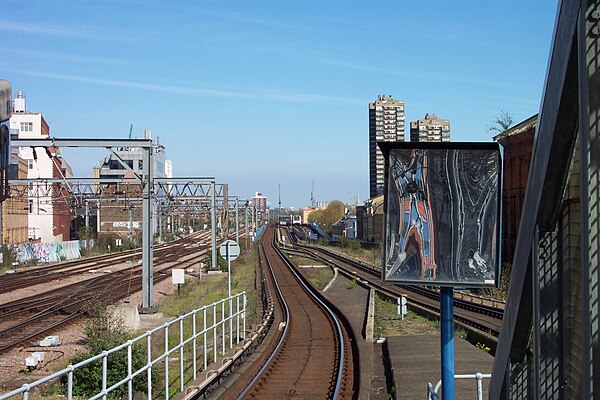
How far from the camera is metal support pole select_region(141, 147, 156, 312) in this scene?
21.9 meters

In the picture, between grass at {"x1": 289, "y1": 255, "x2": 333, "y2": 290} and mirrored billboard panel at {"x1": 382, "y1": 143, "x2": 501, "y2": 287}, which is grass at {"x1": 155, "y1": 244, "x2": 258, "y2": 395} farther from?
mirrored billboard panel at {"x1": 382, "y1": 143, "x2": 501, "y2": 287}

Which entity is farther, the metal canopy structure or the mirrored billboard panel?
the mirrored billboard panel

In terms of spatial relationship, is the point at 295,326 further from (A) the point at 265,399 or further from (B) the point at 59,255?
(B) the point at 59,255

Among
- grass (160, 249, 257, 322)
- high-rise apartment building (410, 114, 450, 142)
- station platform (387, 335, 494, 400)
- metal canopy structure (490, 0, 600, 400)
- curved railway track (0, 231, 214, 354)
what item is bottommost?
grass (160, 249, 257, 322)

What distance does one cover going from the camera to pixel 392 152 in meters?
4.20

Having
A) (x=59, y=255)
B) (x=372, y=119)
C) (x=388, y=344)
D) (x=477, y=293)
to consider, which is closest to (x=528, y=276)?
(x=388, y=344)

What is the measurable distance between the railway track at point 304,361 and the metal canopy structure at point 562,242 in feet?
27.7

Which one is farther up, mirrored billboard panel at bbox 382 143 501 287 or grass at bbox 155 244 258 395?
mirrored billboard panel at bbox 382 143 501 287

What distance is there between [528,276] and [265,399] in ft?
29.0

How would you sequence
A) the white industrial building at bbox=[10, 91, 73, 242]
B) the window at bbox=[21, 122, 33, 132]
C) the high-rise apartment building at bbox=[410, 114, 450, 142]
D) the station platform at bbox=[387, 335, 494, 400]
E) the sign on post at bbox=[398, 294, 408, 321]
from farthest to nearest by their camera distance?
the high-rise apartment building at bbox=[410, 114, 450, 142]
the window at bbox=[21, 122, 33, 132]
the white industrial building at bbox=[10, 91, 73, 242]
the sign on post at bbox=[398, 294, 408, 321]
the station platform at bbox=[387, 335, 494, 400]

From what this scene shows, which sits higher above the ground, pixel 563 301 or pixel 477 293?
pixel 563 301

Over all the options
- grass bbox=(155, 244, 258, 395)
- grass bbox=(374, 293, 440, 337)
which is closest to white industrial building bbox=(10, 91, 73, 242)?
grass bbox=(155, 244, 258, 395)

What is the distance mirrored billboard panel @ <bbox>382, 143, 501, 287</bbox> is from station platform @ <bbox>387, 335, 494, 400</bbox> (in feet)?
20.9

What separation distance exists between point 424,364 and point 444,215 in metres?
9.69
